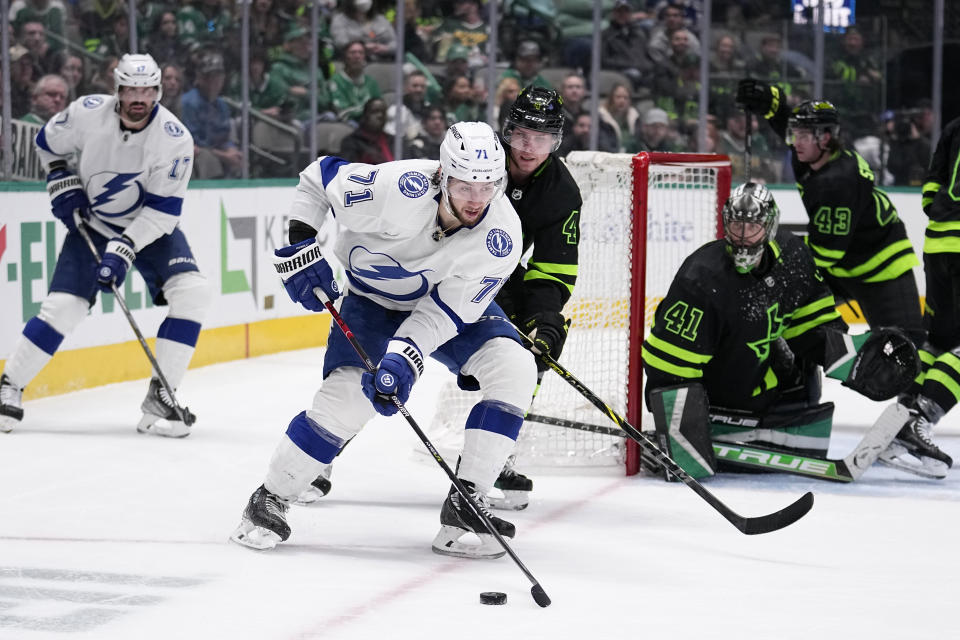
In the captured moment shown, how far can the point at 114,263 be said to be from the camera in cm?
441

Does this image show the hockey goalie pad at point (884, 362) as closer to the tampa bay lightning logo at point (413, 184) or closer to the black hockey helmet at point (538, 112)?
the black hockey helmet at point (538, 112)

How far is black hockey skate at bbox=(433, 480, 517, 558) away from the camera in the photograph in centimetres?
309

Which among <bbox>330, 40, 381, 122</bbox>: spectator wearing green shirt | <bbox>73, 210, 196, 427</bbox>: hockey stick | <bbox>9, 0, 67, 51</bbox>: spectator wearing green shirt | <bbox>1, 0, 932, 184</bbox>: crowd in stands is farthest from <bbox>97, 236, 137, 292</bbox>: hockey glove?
<bbox>330, 40, 381, 122</bbox>: spectator wearing green shirt

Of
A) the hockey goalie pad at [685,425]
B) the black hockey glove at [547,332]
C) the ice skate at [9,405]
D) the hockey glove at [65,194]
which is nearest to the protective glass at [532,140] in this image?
the black hockey glove at [547,332]

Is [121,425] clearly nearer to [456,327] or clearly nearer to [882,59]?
[456,327]

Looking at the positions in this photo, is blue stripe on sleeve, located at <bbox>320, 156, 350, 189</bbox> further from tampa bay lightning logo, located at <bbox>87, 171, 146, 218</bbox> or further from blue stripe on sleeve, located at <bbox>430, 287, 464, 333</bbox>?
tampa bay lightning logo, located at <bbox>87, 171, 146, 218</bbox>

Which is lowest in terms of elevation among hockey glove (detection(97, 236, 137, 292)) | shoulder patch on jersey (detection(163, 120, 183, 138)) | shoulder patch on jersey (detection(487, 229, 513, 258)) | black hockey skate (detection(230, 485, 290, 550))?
black hockey skate (detection(230, 485, 290, 550))

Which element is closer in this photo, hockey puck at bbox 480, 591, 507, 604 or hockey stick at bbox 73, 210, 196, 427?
hockey puck at bbox 480, 591, 507, 604

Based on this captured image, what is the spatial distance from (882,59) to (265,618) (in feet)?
20.7

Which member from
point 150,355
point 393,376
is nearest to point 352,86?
point 150,355

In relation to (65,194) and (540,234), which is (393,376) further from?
(65,194)

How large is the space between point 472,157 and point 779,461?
1.60 meters

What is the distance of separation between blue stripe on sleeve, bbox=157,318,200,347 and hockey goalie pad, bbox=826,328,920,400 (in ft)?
7.17

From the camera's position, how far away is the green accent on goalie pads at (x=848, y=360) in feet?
13.2
